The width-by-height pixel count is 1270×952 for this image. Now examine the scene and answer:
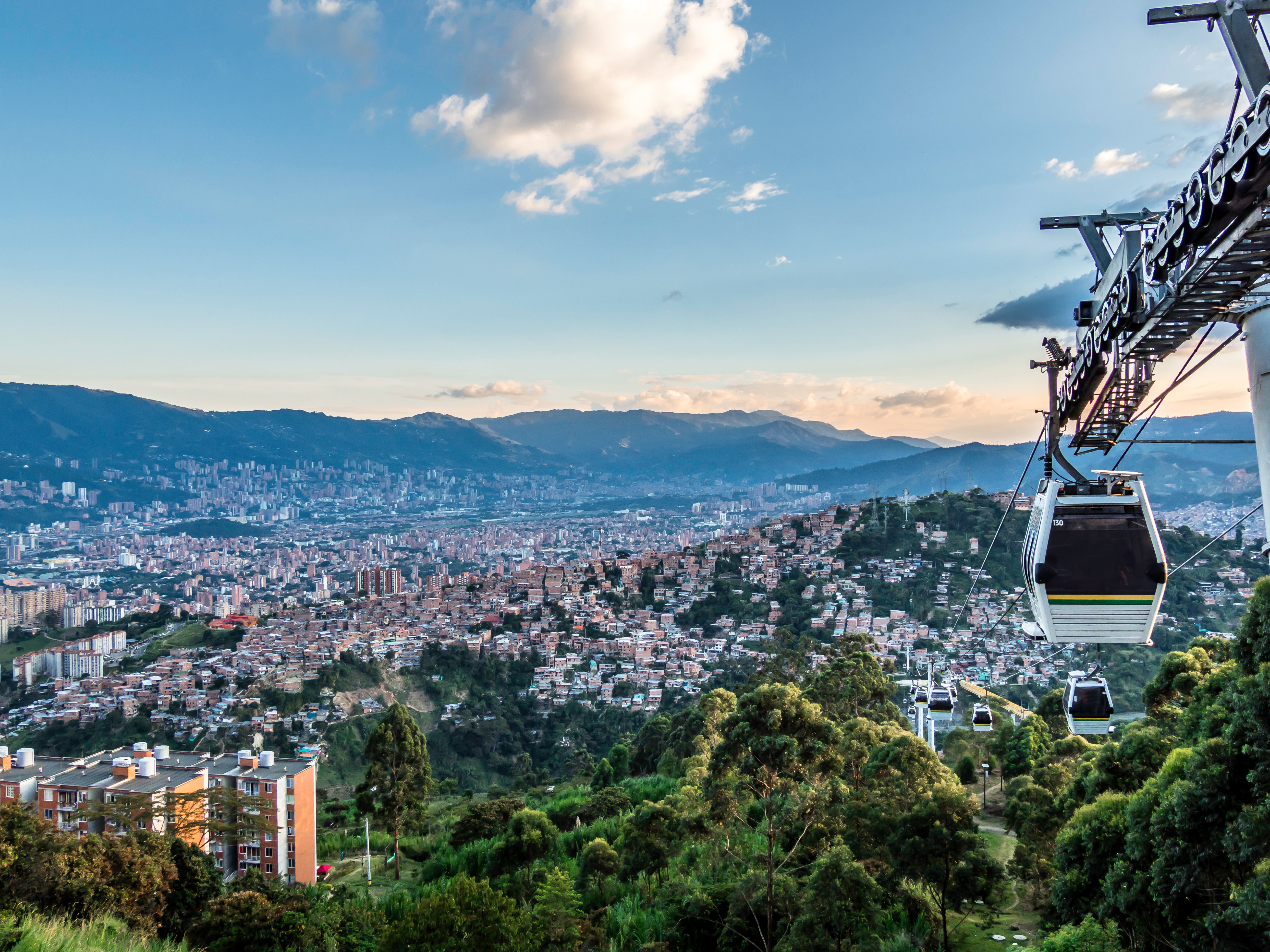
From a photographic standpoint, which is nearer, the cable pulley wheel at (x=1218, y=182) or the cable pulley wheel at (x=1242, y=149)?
the cable pulley wheel at (x=1242, y=149)

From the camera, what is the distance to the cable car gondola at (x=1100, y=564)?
11.5ft

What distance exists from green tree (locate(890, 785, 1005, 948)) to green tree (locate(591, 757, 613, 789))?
10491mm

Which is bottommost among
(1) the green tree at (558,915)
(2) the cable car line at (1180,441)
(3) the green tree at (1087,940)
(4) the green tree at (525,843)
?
(4) the green tree at (525,843)

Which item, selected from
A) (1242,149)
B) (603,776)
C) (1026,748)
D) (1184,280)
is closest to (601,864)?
(1026,748)

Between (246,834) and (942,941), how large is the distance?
36.7 feet

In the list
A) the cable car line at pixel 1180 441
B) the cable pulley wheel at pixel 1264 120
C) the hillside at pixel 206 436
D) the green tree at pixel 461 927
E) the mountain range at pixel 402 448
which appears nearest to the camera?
the cable pulley wheel at pixel 1264 120

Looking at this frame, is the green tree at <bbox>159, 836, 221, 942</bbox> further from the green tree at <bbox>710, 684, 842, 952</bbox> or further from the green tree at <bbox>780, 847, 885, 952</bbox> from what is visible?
the green tree at <bbox>780, 847, 885, 952</bbox>

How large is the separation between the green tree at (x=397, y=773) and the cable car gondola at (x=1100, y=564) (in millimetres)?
10816

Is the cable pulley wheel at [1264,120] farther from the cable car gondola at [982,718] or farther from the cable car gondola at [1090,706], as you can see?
the cable car gondola at [982,718]

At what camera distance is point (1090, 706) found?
499 cm

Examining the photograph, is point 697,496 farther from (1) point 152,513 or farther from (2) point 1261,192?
(2) point 1261,192

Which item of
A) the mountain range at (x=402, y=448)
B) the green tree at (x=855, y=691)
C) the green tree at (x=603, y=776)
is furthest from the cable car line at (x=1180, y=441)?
the mountain range at (x=402, y=448)

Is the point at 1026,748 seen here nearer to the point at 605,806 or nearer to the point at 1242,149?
the point at 605,806

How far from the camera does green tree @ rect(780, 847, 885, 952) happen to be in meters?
5.24
